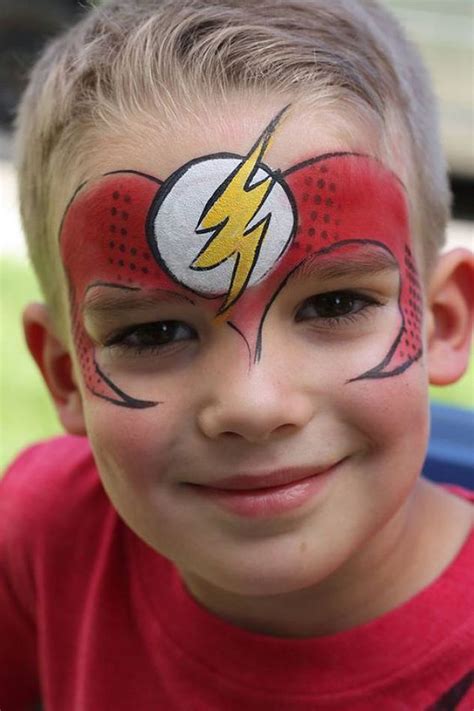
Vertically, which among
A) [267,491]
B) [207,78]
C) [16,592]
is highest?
[207,78]

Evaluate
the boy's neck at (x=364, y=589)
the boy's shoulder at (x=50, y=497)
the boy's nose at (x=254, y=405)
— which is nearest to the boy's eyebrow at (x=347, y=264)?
the boy's nose at (x=254, y=405)

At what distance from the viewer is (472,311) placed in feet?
3.67

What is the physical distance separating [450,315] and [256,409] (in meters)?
0.38

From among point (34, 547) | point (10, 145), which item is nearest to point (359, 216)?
point (34, 547)

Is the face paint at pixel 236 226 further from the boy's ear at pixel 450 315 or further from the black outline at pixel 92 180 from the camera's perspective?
the boy's ear at pixel 450 315

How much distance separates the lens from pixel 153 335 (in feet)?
3.05

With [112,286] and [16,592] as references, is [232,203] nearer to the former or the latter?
[112,286]

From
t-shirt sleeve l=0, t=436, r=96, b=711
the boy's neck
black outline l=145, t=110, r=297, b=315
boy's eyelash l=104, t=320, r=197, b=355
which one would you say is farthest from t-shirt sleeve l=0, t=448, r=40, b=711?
black outline l=145, t=110, r=297, b=315

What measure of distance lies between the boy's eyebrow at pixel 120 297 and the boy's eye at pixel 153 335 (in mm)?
26

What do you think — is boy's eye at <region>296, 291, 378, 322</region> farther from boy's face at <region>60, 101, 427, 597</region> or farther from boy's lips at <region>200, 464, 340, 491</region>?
boy's lips at <region>200, 464, 340, 491</region>

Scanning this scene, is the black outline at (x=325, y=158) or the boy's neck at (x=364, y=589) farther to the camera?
the boy's neck at (x=364, y=589)

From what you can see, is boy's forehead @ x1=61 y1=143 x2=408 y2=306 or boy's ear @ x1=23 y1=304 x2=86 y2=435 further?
boy's ear @ x1=23 y1=304 x2=86 y2=435

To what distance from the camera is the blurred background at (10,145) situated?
2334mm

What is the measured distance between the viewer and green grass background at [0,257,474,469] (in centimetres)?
227
